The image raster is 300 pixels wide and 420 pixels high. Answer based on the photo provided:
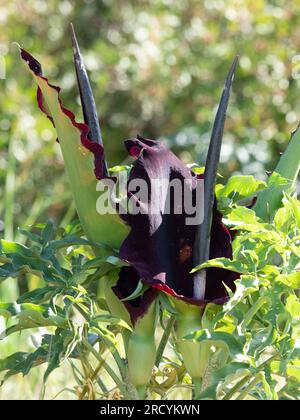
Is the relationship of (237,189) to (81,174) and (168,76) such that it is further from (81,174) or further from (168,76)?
(168,76)

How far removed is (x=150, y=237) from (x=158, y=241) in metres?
0.01

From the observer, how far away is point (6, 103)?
2998 mm

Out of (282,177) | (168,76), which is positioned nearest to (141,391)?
(282,177)

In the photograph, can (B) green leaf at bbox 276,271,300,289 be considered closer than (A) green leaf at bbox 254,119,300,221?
Yes

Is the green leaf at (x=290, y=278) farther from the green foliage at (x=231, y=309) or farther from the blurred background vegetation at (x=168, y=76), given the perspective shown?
the blurred background vegetation at (x=168, y=76)

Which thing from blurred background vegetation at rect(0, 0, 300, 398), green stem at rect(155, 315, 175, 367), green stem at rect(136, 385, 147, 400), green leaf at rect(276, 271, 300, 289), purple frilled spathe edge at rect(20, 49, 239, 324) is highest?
blurred background vegetation at rect(0, 0, 300, 398)

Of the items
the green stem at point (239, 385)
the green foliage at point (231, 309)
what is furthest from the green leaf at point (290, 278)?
the green stem at point (239, 385)

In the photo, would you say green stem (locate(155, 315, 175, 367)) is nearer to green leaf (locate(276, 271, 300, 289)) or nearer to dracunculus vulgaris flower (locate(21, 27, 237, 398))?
dracunculus vulgaris flower (locate(21, 27, 237, 398))

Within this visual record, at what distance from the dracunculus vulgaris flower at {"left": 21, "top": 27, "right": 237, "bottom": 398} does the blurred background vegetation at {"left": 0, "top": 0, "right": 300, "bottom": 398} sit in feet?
7.06

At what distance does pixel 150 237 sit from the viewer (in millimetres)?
876

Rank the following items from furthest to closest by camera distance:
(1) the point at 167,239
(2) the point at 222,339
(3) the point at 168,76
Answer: (3) the point at 168,76
(1) the point at 167,239
(2) the point at 222,339

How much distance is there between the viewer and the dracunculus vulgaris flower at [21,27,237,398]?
86 centimetres

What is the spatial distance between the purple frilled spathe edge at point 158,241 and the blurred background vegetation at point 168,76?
2150 mm

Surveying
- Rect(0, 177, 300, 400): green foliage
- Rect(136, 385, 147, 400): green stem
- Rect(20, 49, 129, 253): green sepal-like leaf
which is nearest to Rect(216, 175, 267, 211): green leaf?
Rect(0, 177, 300, 400): green foliage
